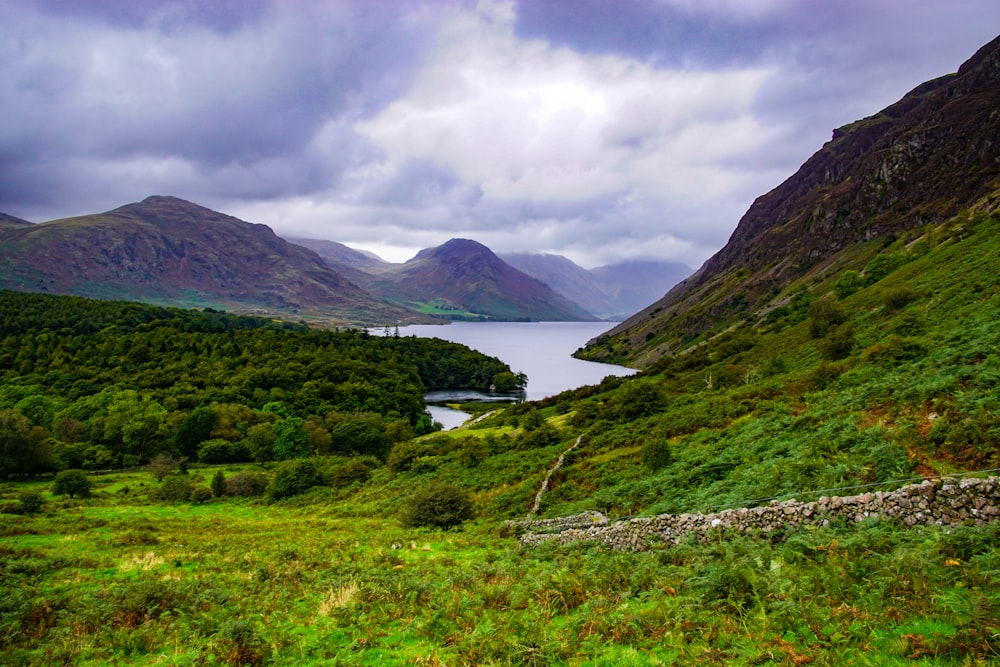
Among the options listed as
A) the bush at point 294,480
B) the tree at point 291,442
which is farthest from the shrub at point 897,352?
the tree at point 291,442

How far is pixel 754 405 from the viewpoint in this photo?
2847 cm

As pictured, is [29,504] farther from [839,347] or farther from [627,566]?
[839,347]

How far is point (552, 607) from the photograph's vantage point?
1068cm

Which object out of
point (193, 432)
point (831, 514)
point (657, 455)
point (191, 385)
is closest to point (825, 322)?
point (657, 455)

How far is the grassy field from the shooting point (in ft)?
24.9

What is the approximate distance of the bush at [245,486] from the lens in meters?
49.4

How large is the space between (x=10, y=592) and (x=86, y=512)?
3181 cm

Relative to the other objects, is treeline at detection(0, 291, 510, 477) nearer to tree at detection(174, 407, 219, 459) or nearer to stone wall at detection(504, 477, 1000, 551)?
tree at detection(174, 407, 219, 459)

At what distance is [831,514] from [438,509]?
Result: 1915 centimetres

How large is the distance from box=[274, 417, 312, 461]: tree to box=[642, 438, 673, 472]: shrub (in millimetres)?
54784

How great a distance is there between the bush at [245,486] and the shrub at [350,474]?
803 cm

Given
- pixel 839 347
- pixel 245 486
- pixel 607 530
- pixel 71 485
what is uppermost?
pixel 839 347

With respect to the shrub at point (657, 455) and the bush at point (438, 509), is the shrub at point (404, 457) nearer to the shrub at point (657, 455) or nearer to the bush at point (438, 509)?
the bush at point (438, 509)

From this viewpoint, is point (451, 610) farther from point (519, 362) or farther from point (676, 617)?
point (519, 362)
